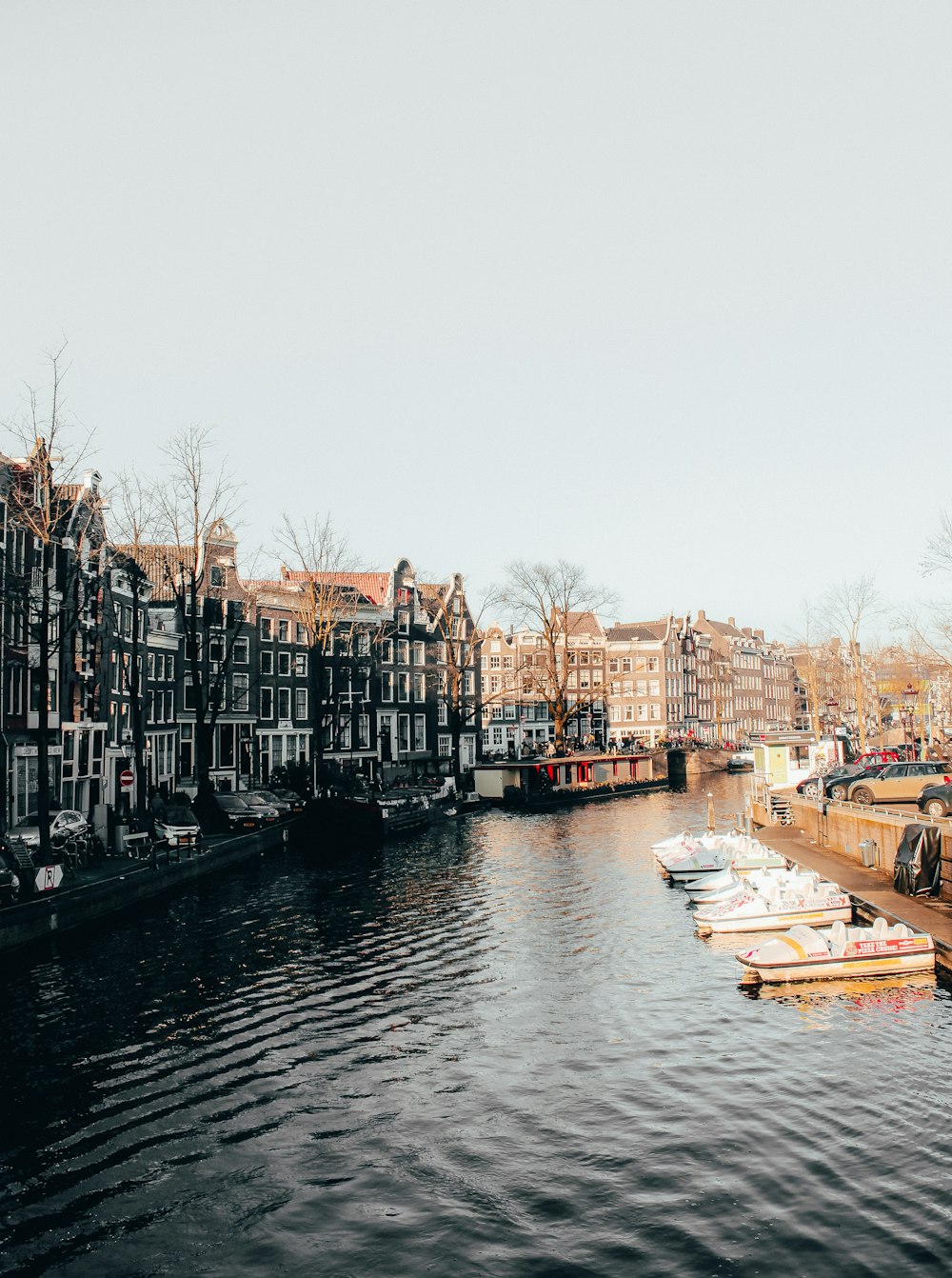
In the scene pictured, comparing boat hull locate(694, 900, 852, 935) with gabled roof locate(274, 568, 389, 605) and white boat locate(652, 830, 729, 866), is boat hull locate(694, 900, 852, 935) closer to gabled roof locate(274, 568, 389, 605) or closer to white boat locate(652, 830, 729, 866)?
white boat locate(652, 830, 729, 866)

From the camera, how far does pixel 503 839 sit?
59.5 meters

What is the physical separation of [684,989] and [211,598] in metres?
51.4

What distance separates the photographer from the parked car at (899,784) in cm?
4881

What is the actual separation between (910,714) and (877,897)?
83919mm

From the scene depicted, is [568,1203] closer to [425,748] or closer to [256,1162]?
[256,1162]

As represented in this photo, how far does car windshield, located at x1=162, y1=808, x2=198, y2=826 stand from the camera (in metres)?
49.2

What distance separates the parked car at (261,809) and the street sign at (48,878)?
24076mm

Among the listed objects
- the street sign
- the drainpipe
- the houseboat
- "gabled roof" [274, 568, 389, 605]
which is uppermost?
"gabled roof" [274, 568, 389, 605]

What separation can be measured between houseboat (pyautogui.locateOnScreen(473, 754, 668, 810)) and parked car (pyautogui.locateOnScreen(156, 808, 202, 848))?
3722cm

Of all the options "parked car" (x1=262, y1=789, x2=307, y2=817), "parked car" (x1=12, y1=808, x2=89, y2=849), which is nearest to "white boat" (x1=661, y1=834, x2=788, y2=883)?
"parked car" (x1=12, y1=808, x2=89, y2=849)

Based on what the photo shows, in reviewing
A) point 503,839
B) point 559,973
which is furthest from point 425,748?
point 559,973

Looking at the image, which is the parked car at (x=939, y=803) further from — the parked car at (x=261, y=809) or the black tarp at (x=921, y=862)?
the parked car at (x=261, y=809)

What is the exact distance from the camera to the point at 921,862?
103ft

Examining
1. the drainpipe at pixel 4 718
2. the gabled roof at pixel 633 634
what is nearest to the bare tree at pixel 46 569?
the drainpipe at pixel 4 718
